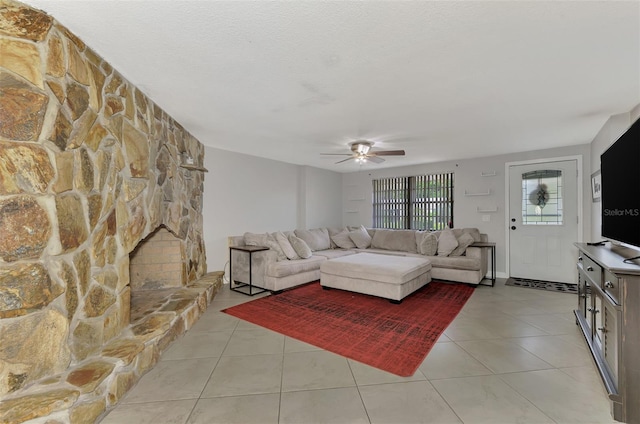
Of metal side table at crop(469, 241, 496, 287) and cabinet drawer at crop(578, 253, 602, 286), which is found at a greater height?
cabinet drawer at crop(578, 253, 602, 286)

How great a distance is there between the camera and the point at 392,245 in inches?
236

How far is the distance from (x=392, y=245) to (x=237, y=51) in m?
4.94

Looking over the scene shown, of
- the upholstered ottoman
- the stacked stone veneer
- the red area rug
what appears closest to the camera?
the stacked stone veneer

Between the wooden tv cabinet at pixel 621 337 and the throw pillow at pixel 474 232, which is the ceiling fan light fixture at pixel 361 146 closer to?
the throw pillow at pixel 474 232

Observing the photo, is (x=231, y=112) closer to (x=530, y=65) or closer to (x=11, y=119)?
(x=11, y=119)

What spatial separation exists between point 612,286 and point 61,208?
3478 millimetres

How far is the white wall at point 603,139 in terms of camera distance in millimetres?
2954

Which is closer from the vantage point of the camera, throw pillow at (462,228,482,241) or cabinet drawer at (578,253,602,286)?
cabinet drawer at (578,253,602,286)

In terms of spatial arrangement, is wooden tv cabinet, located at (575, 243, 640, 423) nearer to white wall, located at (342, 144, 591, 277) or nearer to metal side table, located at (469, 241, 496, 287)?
metal side table, located at (469, 241, 496, 287)

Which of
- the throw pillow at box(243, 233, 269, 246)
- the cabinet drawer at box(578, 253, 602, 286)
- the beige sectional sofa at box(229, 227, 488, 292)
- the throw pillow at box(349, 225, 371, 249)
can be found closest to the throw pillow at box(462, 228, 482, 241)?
the beige sectional sofa at box(229, 227, 488, 292)

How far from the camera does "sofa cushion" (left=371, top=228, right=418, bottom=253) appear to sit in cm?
579

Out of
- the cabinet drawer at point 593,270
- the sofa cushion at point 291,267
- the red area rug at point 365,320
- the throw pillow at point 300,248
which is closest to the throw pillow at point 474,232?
the red area rug at point 365,320

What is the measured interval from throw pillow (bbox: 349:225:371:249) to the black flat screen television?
158 inches

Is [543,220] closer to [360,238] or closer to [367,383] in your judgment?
[360,238]
